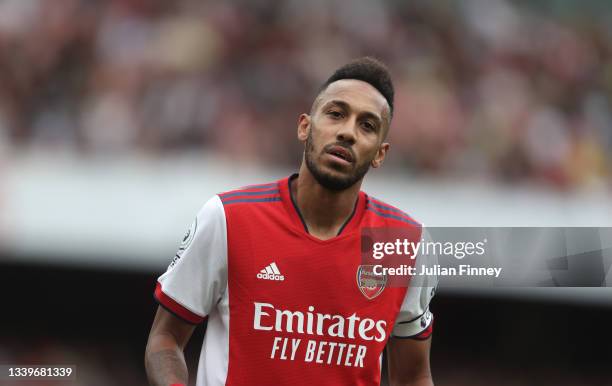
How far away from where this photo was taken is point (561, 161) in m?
10.9

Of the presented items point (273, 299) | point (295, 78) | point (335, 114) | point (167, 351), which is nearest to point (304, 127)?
point (335, 114)

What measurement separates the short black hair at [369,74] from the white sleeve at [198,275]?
2.70ft

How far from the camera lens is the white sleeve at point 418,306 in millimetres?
4145

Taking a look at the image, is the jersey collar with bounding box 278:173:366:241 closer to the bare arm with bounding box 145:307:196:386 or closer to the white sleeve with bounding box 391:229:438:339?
the white sleeve with bounding box 391:229:438:339

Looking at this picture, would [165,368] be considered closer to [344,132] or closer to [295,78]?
[344,132]

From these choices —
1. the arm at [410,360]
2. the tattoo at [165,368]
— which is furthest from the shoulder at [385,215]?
the tattoo at [165,368]

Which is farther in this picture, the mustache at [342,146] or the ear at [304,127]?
the ear at [304,127]

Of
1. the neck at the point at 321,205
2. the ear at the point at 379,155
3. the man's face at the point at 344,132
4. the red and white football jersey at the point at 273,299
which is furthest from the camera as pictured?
the ear at the point at 379,155

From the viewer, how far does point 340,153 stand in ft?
12.9

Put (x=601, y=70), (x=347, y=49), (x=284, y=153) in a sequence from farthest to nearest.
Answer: (x=601, y=70) < (x=347, y=49) < (x=284, y=153)

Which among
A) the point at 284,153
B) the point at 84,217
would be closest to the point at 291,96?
the point at 284,153

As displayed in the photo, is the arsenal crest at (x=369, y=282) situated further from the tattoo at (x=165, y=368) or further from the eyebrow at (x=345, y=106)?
the tattoo at (x=165, y=368)

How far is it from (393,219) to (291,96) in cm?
520

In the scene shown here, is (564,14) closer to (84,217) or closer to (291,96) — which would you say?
(291,96)
